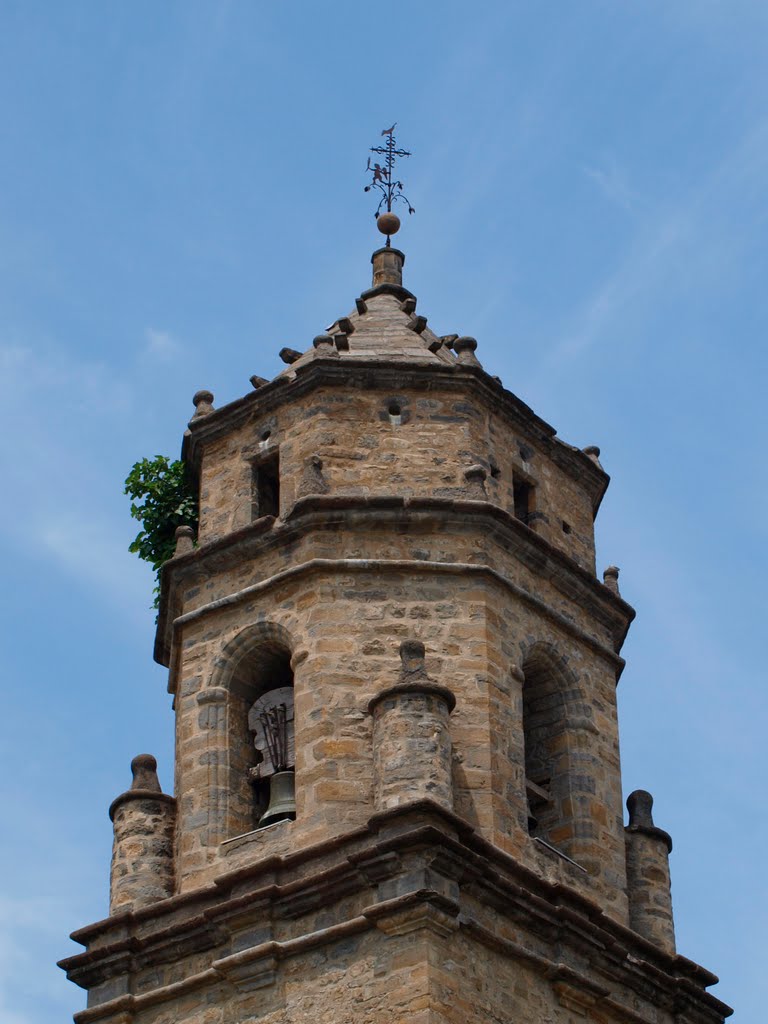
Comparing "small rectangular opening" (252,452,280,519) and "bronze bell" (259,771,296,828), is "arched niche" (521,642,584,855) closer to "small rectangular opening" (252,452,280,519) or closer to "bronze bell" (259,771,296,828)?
"bronze bell" (259,771,296,828)

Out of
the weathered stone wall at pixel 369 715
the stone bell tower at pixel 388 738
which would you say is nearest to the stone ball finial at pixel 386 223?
the stone bell tower at pixel 388 738

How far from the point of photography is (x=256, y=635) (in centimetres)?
2256

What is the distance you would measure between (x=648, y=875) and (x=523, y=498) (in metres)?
3.89

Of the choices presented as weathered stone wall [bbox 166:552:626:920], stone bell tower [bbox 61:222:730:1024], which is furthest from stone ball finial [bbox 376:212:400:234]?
weathered stone wall [bbox 166:552:626:920]

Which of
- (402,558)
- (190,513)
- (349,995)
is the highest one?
(190,513)

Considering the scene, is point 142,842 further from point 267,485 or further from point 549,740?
point 267,485

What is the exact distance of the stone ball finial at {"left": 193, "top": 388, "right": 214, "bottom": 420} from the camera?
2494 centimetres

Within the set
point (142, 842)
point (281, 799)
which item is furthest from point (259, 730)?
point (142, 842)

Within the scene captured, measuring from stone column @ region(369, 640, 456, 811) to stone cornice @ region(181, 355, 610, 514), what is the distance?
3.57 metres

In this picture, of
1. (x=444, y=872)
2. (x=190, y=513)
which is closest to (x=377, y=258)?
(x=190, y=513)

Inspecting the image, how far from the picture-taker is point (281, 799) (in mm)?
21609

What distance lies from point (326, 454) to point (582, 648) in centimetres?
296

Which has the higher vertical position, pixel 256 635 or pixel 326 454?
pixel 326 454

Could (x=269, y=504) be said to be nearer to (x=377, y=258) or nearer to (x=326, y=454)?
(x=326, y=454)
